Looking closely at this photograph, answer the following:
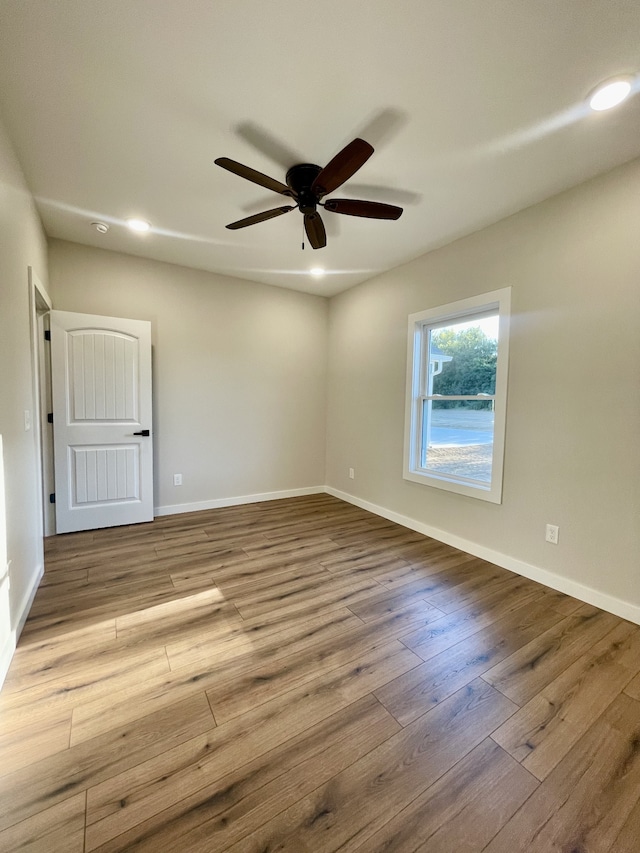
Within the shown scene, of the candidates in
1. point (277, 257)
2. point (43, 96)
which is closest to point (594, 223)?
point (277, 257)

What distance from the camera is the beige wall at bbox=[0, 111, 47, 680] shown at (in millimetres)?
1761

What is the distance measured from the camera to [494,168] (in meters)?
2.12

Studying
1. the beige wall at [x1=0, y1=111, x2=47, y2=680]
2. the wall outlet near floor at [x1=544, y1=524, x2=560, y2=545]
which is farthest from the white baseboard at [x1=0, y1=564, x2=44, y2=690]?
the wall outlet near floor at [x1=544, y1=524, x2=560, y2=545]

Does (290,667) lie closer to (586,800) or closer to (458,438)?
(586,800)

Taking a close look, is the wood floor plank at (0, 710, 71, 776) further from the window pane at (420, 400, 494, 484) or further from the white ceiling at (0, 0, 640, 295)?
the window pane at (420, 400, 494, 484)

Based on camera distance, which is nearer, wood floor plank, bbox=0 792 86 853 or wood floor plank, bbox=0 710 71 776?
wood floor plank, bbox=0 792 86 853

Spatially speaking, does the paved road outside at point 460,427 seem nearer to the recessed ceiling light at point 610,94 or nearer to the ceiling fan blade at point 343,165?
the recessed ceiling light at point 610,94

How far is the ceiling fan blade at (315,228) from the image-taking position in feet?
7.09

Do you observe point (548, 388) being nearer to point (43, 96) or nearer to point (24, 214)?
point (43, 96)

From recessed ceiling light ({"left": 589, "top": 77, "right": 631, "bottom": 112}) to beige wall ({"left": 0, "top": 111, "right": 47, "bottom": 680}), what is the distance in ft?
9.67

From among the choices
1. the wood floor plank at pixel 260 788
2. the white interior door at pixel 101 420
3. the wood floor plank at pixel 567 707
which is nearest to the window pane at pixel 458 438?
the wood floor plank at pixel 567 707

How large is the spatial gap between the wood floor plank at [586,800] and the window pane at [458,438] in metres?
1.77

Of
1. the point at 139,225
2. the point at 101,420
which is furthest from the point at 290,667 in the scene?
the point at 139,225

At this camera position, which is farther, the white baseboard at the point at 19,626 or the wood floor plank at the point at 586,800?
the white baseboard at the point at 19,626
